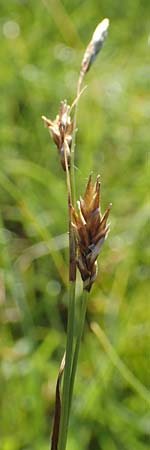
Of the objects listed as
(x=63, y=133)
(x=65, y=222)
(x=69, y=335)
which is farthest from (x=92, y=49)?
(x=65, y=222)

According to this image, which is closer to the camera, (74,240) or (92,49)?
(74,240)

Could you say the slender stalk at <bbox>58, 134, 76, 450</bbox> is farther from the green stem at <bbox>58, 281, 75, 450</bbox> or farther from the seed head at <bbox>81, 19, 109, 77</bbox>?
the seed head at <bbox>81, 19, 109, 77</bbox>

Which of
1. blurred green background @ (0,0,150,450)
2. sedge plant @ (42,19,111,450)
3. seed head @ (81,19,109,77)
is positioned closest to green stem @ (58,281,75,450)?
sedge plant @ (42,19,111,450)

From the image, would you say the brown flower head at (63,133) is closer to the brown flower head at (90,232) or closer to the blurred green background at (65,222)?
the brown flower head at (90,232)

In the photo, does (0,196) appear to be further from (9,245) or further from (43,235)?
(43,235)

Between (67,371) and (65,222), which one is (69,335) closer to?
(67,371)

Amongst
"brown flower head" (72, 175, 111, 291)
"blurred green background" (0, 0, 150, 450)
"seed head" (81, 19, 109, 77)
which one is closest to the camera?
"brown flower head" (72, 175, 111, 291)
